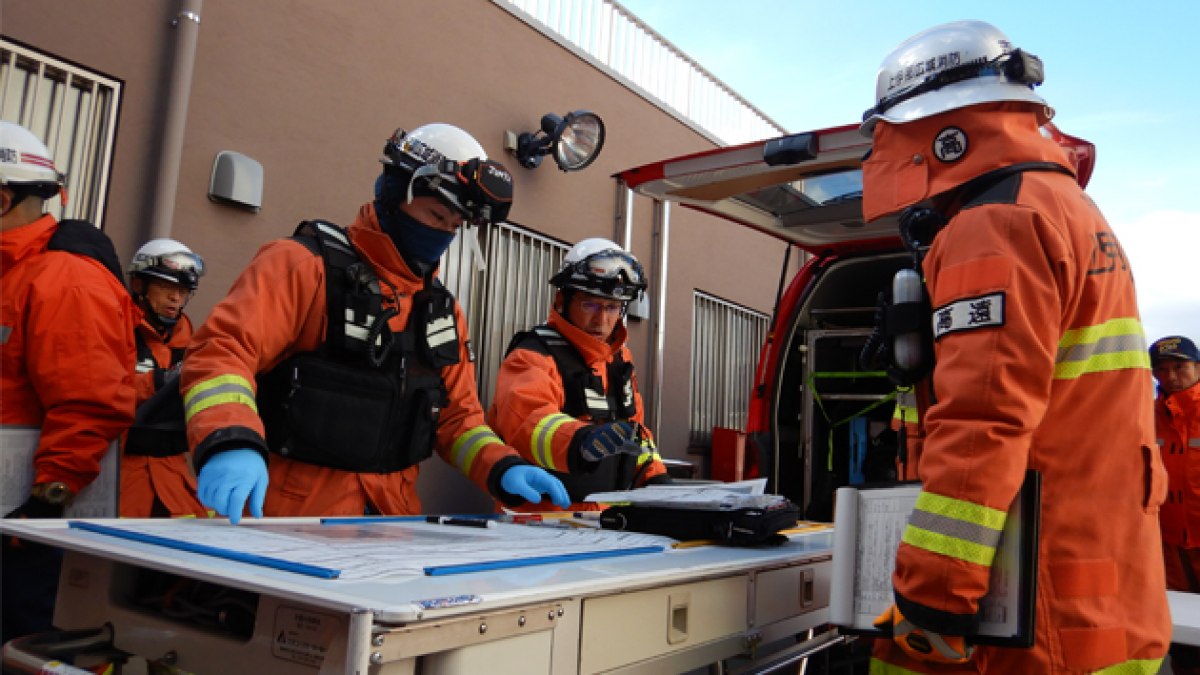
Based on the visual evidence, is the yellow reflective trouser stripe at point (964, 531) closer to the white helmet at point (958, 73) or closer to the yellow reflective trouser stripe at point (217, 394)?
the white helmet at point (958, 73)

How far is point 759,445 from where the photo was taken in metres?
4.43

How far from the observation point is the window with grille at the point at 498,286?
17.2 feet

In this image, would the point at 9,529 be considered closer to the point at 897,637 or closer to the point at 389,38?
the point at 897,637

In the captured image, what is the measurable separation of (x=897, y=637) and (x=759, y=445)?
9.40 ft

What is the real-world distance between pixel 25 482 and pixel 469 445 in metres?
1.35

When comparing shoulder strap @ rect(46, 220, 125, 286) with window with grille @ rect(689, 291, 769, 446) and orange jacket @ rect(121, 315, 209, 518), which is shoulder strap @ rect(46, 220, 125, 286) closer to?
orange jacket @ rect(121, 315, 209, 518)

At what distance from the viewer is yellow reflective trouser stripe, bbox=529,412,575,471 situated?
9.68 ft

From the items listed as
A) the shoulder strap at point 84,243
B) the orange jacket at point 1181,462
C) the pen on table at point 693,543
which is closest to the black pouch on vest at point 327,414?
the shoulder strap at point 84,243

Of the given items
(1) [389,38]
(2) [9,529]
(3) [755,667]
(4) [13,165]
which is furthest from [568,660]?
(1) [389,38]

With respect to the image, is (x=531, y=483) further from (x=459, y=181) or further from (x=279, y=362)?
(x=459, y=181)

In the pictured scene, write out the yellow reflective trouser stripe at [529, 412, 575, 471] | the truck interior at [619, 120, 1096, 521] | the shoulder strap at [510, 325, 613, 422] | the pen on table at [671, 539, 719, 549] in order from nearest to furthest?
1. the pen on table at [671, 539, 719, 549]
2. the yellow reflective trouser stripe at [529, 412, 575, 471]
3. the truck interior at [619, 120, 1096, 521]
4. the shoulder strap at [510, 325, 613, 422]

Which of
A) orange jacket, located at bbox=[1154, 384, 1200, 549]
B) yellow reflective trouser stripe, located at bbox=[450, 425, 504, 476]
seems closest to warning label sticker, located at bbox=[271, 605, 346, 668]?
yellow reflective trouser stripe, located at bbox=[450, 425, 504, 476]

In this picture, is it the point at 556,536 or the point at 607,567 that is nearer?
the point at 607,567

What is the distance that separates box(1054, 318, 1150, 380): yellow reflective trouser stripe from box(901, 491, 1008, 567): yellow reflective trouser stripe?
372mm
